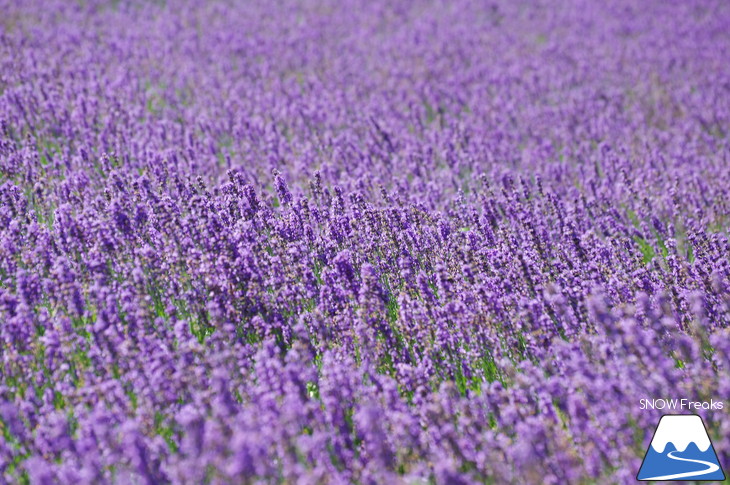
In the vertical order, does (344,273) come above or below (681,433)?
above

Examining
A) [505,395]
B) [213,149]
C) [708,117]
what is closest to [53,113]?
[213,149]

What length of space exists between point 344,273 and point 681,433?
4086 mm

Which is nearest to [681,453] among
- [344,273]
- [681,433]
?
[681,433]

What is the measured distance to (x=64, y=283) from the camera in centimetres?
657

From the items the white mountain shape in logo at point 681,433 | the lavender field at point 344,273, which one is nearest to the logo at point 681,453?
the white mountain shape in logo at point 681,433

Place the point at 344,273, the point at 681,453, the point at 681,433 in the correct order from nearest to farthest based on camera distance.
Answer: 1. the point at 681,453
2. the point at 681,433
3. the point at 344,273

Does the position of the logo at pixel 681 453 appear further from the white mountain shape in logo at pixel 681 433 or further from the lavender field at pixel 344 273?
the lavender field at pixel 344 273

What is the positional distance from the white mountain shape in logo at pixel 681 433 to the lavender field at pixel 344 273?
145 mm

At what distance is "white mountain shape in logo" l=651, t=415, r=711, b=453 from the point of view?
5090mm

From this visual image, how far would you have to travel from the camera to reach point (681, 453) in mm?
4988

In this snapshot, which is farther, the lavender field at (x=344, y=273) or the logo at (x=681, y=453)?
the lavender field at (x=344, y=273)

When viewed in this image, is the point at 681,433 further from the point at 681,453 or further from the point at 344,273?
the point at 344,273

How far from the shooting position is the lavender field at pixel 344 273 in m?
5.05

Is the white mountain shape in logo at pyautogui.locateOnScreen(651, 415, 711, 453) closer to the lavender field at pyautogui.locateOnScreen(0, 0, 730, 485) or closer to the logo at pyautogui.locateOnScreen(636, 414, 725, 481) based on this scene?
the logo at pyautogui.locateOnScreen(636, 414, 725, 481)
